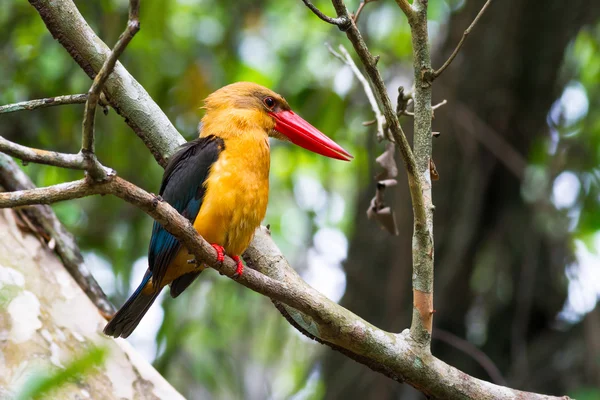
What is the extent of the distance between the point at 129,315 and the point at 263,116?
117cm

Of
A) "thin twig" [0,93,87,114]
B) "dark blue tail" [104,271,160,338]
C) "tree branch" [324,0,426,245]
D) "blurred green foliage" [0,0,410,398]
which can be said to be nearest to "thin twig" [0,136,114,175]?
"thin twig" [0,93,87,114]

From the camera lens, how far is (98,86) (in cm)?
163

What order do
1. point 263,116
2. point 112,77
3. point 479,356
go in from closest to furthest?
point 112,77 → point 263,116 → point 479,356

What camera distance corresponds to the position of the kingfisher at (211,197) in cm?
290

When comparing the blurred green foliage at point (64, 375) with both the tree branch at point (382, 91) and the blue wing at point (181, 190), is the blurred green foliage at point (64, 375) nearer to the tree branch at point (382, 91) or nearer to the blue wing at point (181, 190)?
the tree branch at point (382, 91)

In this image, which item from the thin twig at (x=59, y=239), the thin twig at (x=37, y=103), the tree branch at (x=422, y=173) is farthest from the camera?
the thin twig at (x=59, y=239)

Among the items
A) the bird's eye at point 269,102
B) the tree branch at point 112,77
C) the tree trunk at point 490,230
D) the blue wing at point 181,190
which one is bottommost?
the blue wing at point 181,190

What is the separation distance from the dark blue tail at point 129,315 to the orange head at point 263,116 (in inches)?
32.2

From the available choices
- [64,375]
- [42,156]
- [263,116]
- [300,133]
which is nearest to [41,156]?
[42,156]

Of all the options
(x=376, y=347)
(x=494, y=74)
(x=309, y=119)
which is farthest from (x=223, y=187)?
(x=494, y=74)

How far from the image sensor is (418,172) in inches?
91.4

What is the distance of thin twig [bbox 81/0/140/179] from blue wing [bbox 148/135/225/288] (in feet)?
3.90

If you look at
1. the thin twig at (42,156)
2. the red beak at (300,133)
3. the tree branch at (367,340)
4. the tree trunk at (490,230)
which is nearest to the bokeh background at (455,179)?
the tree trunk at (490,230)

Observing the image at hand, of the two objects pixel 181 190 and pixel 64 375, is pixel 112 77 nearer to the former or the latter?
pixel 181 190
